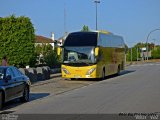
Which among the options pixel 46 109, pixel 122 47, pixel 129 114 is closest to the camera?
pixel 129 114

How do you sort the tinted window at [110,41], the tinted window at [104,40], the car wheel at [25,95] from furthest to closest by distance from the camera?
the tinted window at [110,41]
the tinted window at [104,40]
the car wheel at [25,95]

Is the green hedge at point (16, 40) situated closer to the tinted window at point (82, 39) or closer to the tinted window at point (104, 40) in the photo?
the tinted window at point (82, 39)

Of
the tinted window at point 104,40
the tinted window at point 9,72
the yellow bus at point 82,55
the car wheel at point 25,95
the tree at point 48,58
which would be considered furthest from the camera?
the tree at point 48,58

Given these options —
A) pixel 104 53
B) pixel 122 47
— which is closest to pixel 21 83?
pixel 104 53

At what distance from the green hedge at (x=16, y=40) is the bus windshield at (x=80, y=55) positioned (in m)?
4.82

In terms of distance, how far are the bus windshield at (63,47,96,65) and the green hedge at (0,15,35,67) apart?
4.82 m

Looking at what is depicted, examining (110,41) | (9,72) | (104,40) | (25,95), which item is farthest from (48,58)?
(9,72)

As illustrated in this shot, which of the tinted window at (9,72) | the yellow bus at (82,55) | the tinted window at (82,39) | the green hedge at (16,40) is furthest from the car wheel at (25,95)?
the green hedge at (16,40)

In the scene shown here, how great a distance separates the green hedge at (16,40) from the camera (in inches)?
1401

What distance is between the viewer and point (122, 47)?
44125 millimetres

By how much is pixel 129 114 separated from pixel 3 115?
11.8 feet

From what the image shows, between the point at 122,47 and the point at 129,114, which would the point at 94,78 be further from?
the point at 129,114

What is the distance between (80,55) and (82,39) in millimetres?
1174

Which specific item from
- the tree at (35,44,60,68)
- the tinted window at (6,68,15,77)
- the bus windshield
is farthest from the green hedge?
the tinted window at (6,68,15,77)
